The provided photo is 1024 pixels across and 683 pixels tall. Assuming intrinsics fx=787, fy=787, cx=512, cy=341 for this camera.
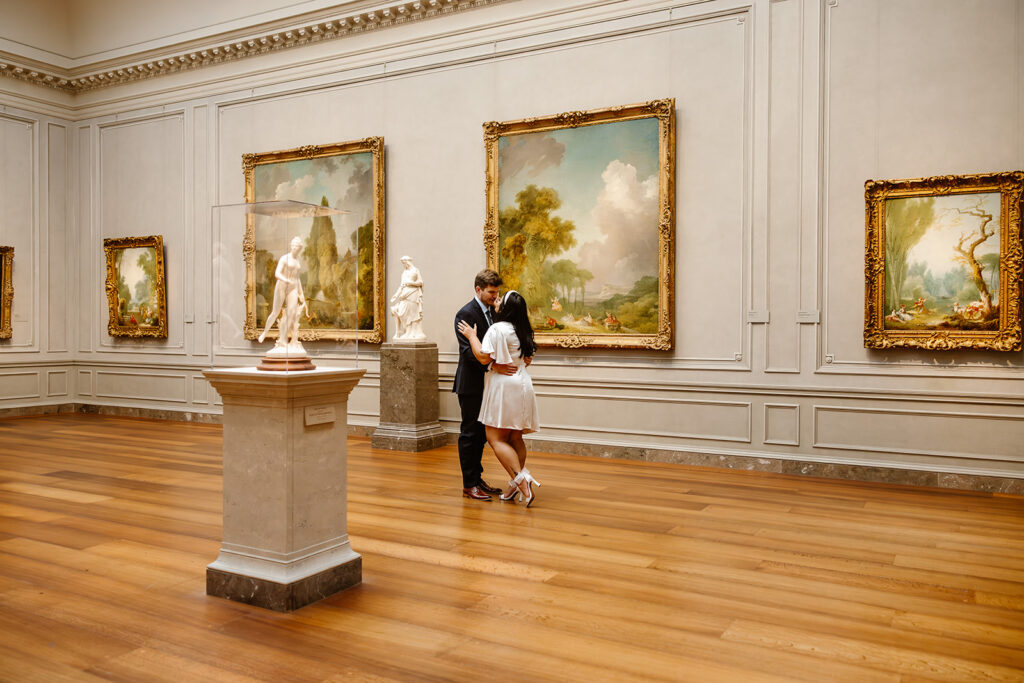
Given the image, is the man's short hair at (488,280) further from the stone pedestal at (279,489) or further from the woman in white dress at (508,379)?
the stone pedestal at (279,489)

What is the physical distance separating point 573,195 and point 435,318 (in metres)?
2.78

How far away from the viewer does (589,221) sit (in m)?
10.4

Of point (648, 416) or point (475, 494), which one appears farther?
point (648, 416)

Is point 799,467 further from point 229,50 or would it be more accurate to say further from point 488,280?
point 229,50

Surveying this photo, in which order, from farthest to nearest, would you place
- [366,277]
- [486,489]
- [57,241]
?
[57,241] < [366,277] < [486,489]

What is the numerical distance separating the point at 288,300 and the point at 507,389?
2.73 meters

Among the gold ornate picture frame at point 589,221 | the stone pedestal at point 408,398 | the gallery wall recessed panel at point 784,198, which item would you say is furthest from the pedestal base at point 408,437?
the gallery wall recessed panel at point 784,198

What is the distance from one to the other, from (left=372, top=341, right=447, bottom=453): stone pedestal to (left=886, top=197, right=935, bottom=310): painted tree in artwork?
19.3 feet

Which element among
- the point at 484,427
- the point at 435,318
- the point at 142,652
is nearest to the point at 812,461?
the point at 484,427

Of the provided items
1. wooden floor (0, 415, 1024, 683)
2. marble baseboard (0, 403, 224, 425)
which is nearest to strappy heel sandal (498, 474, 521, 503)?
wooden floor (0, 415, 1024, 683)

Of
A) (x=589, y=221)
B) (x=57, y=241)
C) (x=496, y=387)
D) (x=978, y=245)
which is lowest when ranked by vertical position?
(x=496, y=387)

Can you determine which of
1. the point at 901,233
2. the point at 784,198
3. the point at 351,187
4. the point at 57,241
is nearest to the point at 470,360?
the point at 784,198

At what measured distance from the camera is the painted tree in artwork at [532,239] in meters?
10.6

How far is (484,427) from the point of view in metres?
7.64
